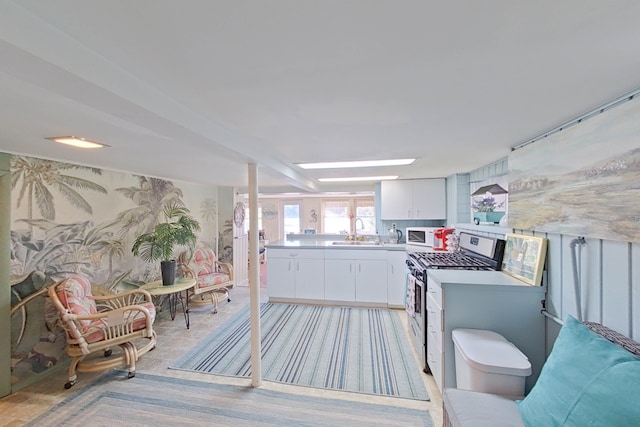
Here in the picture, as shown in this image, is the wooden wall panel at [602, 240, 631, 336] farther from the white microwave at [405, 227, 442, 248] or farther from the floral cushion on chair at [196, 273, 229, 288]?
the floral cushion on chair at [196, 273, 229, 288]

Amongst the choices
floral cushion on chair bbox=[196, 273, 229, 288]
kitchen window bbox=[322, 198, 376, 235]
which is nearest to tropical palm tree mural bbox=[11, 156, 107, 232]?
floral cushion on chair bbox=[196, 273, 229, 288]

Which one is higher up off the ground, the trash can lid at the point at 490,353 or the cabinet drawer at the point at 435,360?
the trash can lid at the point at 490,353

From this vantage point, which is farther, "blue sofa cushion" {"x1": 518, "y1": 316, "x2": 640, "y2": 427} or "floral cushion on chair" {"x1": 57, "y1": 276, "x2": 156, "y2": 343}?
"floral cushion on chair" {"x1": 57, "y1": 276, "x2": 156, "y2": 343}

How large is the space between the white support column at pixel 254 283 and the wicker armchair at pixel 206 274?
6.57 ft

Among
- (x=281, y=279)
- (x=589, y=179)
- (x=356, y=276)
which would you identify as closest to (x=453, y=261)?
(x=589, y=179)

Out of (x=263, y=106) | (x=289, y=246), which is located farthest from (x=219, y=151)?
(x=289, y=246)

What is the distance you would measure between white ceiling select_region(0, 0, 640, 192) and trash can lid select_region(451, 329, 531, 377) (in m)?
1.48

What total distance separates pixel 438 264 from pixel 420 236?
2.01 m

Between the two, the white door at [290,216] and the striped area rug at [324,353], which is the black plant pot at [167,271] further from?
the white door at [290,216]

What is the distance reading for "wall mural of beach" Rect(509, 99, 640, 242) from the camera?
1.28 m

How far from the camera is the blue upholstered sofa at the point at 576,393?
101 centimetres

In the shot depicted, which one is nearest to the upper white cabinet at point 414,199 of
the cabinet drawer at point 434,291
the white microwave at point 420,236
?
the white microwave at point 420,236

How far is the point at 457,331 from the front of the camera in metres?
2.03

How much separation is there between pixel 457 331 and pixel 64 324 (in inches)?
133
